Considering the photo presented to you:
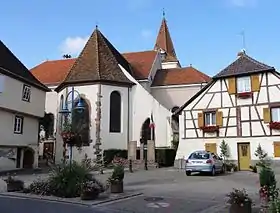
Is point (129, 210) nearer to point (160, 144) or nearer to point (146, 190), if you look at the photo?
point (146, 190)

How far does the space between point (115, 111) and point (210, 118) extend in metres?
9.55

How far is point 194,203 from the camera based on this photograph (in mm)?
11281

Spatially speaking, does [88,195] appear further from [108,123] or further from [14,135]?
[108,123]

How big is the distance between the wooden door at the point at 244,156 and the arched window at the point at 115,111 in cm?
1149

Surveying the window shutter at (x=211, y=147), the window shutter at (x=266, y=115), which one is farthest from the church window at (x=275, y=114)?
the window shutter at (x=211, y=147)

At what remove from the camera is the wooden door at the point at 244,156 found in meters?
25.7

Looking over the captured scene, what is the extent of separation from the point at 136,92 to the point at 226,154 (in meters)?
11.5

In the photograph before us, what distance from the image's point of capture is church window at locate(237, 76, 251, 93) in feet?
86.7

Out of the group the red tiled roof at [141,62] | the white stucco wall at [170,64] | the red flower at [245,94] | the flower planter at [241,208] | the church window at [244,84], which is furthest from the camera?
the white stucco wall at [170,64]

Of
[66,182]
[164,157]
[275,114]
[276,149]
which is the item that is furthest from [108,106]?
[66,182]

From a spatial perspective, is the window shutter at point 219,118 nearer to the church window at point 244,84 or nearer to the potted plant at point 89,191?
the church window at point 244,84

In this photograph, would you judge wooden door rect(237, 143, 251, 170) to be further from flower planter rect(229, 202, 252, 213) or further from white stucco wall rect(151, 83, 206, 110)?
flower planter rect(229, 202, 252, 213)

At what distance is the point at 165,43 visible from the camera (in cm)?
5825

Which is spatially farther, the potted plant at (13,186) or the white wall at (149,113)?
the white wall at (149,113)
